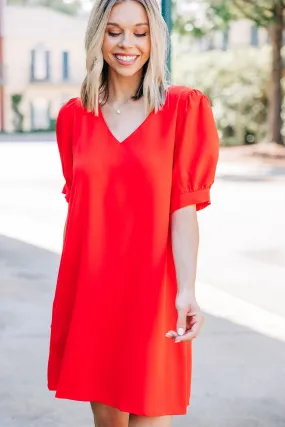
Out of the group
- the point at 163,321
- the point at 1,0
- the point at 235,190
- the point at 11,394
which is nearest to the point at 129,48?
the point at 163,321

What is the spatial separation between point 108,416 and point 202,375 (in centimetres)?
210

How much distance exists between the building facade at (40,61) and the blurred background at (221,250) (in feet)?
77.6

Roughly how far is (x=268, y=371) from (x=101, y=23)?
2.83 meters

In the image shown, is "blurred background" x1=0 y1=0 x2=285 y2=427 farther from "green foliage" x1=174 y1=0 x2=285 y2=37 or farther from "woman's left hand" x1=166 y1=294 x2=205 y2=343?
"woman's left hand" x1=166 y1=294 x2=205 y2=343

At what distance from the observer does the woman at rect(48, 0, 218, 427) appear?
2547 millimetres

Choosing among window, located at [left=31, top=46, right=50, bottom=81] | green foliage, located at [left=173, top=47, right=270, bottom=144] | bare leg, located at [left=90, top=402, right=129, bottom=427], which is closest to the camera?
bare leg, located at [left=90, top=402, right=129, bottom=427]

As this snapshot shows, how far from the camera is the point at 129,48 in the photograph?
256 centimetres

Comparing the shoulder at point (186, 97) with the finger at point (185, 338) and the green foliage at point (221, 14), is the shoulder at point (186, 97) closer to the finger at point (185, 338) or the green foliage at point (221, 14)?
the finger at point (185, 338)

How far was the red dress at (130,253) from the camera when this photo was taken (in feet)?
8.36

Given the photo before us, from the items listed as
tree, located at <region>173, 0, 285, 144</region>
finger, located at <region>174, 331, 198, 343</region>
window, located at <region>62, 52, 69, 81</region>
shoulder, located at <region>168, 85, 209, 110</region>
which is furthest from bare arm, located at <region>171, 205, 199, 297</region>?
window, located at <region>62, 52, 69, 81</region>

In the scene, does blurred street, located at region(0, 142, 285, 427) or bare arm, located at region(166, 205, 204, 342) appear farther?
blurred street, located at region(0, 142, 285, 427)

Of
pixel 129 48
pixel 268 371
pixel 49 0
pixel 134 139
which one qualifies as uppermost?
pixel 129 48

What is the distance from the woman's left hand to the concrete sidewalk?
1.61 m

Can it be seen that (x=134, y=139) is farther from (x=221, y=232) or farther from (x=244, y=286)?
(x=221, y=232)
